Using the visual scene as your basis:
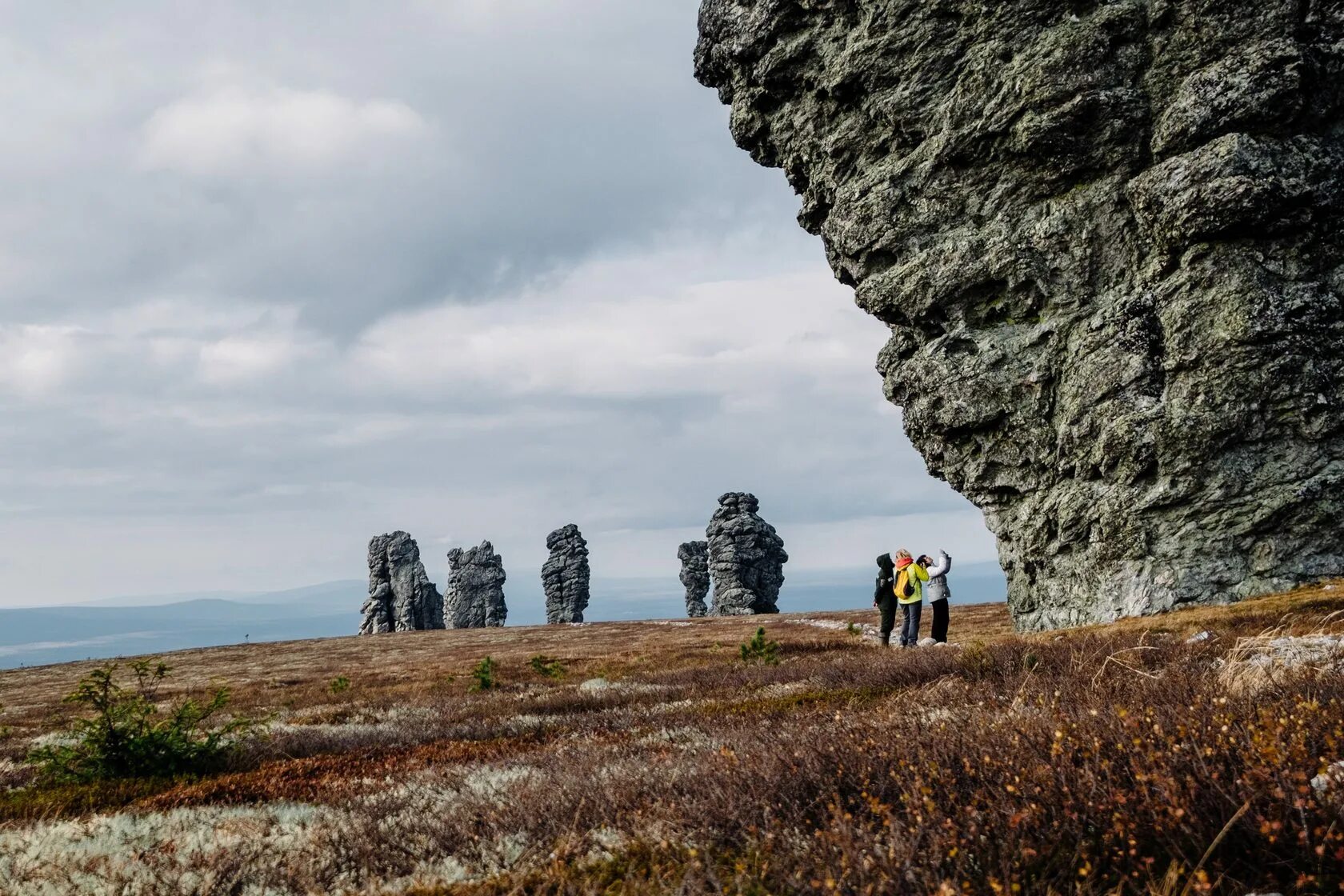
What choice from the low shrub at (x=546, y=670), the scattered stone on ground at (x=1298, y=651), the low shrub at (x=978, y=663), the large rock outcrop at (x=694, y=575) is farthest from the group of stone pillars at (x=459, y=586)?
the scattered stone on ground at (x=1298, y=651)

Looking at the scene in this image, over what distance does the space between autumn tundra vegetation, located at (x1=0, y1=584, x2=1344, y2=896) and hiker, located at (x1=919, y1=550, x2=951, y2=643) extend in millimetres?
8662

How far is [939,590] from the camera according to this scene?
913 inches

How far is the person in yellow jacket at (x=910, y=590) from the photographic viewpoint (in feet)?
74.7

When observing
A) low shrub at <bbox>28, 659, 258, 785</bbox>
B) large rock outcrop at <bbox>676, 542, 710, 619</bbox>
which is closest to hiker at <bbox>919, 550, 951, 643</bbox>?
low shrub at <bbox>28, 659, 258, 785</bbox>

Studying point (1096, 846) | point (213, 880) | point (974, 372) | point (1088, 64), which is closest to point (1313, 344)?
point (974, 372)

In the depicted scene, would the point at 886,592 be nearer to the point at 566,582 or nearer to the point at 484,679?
the point at 484,679

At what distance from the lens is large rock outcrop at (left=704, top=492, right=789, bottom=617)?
97.2 metres

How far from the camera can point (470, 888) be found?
438 centimetres

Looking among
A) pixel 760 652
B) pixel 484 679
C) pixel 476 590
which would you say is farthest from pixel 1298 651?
pixel 476 590

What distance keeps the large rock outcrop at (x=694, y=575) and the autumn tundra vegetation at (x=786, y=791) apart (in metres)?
101

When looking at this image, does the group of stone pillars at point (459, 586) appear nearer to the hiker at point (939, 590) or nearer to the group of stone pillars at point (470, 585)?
the group of stone pillars at point (470, 585)

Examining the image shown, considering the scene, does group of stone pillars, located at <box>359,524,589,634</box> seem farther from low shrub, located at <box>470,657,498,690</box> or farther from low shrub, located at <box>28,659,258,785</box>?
low shrub, located at <box>28,659,258,785</box>

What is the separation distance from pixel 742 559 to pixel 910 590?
75133 millimetres

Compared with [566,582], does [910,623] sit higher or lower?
higher
